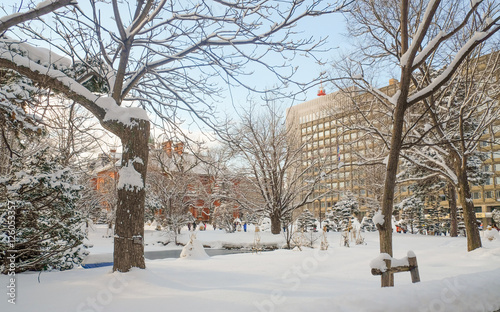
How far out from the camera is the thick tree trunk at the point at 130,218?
6348 mm

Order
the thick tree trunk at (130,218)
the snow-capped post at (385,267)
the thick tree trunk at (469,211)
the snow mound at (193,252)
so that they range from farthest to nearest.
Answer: the thick tree trunk at (469,211)
the snow mound at (193,252)
the thick tree trunk at (130,218)
the snow-capped post at (385,267)

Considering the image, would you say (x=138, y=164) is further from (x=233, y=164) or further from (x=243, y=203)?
(x=233, y=164)

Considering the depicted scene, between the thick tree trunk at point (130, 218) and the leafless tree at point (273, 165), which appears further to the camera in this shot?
the leafless tree at point (273, 165)

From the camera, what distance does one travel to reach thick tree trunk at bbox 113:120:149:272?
6348 millimetres

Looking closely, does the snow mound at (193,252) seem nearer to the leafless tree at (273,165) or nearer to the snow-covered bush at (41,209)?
the snow-covered bush at (41,209)

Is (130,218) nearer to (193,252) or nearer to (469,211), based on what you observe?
(193,252)

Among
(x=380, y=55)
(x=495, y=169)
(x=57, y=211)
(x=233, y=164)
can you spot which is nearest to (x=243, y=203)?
(x=233, y=164)

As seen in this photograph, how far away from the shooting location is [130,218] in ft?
21.2

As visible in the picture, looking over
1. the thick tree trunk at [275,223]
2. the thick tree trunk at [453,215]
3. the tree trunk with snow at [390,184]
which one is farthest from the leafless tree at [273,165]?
the tree trunk with snow at [390,184]

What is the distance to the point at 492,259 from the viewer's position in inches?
414

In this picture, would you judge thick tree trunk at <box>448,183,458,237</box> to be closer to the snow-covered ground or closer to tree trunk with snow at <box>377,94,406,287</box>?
the snow-covered ground

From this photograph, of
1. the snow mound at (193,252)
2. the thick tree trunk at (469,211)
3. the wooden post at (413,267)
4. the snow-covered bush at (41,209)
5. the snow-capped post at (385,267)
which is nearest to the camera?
the snow-capped post at (385,267)

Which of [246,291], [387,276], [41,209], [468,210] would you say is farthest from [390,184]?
[468,210]

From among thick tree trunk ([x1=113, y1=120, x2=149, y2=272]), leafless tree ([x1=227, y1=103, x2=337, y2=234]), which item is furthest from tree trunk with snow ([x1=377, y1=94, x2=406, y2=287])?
leafless tree ([x1=227, y1=103, x2=337, y2=234])
